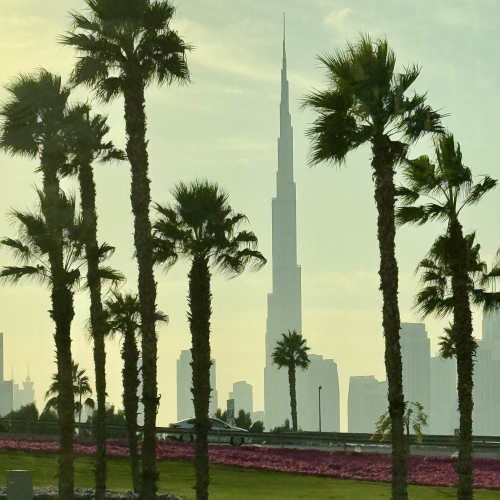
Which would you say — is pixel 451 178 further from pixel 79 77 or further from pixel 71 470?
pixel 71 470

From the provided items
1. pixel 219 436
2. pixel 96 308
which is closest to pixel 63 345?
pixel 96 308

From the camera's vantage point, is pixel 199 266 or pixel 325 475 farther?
pixel 325 475

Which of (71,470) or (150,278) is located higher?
(150,278)

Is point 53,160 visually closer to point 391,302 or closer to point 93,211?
point 93,211

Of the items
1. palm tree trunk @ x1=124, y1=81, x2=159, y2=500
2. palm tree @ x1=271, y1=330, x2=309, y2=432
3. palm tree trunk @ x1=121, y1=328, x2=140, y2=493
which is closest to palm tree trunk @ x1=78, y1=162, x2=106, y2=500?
palm tree trunk @ x1=124, y1=81, x2=159, y2=500

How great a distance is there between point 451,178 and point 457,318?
138 inches

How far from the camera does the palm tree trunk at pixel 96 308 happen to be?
114ft

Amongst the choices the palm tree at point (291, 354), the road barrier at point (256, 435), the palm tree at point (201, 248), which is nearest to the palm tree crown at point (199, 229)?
the palm tree at point (201, 248)

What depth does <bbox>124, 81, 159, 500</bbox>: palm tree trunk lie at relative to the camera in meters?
29.4

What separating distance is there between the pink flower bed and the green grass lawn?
110cm

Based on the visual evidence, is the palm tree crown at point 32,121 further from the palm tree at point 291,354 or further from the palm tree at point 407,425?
the palm tree at point 291,354

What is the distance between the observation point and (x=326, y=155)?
29141 millimetres

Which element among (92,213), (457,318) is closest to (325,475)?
(92,213)

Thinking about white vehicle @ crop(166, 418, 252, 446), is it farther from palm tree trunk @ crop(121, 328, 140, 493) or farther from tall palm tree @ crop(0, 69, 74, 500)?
tall palm tree @ crop(0, 69, 74, 500)
